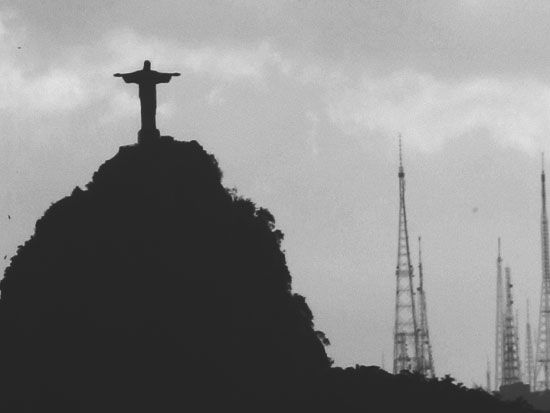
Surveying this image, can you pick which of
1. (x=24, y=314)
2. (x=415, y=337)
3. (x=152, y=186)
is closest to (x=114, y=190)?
(x=152, y=186)

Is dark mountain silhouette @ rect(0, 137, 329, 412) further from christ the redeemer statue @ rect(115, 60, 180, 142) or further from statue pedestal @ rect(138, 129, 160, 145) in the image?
christ the redeemer statue @ rect(115, 60, 180, 142)

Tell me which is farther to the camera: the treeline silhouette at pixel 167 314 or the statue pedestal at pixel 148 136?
the statue pedestal at pixel 148 136

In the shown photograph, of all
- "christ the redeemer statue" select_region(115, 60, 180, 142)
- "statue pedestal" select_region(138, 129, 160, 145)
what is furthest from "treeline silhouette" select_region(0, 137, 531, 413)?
"christ the redeemer statue" select_region(115, 60, 180, 142)

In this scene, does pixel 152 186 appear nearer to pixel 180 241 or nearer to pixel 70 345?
pixel 180 241

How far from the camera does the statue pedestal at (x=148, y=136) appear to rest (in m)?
109

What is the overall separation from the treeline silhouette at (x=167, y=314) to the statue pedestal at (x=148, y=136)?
1.03m

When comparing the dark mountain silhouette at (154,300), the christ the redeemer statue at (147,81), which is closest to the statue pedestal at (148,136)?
the dark mountain silhouette at (154,300)

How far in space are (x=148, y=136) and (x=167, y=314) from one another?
10873 mm

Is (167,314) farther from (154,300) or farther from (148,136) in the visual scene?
(148,136)

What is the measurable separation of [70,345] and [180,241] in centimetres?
1008

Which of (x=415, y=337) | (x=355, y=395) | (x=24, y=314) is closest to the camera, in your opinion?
(x=355, y=395)

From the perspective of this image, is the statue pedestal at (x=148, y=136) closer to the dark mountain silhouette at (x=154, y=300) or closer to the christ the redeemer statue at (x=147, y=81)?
the dark mountain silhouette at (x=154, y=300)

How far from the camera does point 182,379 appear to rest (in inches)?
4055

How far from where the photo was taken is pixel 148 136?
109188 millimetres
